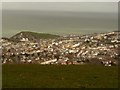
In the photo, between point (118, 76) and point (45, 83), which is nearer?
point (45, 83)

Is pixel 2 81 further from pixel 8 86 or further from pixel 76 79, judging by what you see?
pixel 76 79

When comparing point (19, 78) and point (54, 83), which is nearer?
point (54, 83)

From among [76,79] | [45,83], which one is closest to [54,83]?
[45,83]

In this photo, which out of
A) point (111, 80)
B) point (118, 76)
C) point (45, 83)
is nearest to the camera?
point (45, 83)

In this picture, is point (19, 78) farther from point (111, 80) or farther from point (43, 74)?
point (111, 80)

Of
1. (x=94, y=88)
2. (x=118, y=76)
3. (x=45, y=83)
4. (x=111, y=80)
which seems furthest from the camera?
(x=118, y=76)

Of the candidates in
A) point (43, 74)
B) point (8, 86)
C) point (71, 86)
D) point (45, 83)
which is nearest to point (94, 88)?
point (71, 86)

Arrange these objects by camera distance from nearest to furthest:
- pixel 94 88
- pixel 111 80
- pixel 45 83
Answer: pixel 94 88 → pixel 45 83 → pixel 111 80

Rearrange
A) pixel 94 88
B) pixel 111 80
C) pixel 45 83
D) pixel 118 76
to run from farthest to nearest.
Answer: pixel 118 76
pixel 111 80
pixel 45 83
pixel 94 88
